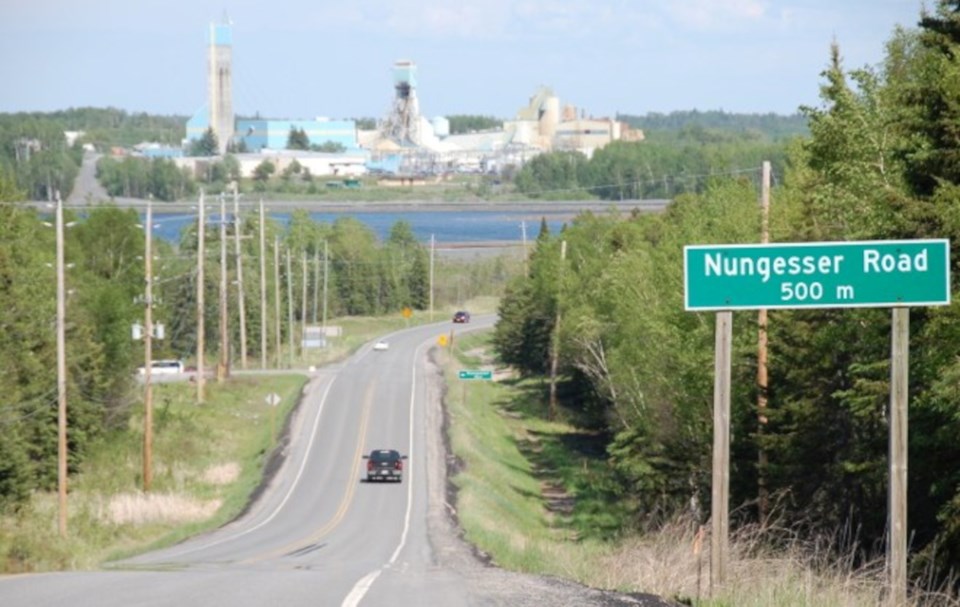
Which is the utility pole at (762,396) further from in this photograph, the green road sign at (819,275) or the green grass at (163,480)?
the green road sign at (819,275)

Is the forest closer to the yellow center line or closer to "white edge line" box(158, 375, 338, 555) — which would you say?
"white edge line" box(158, 375, 338, 555)

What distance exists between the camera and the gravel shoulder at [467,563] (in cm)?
1500

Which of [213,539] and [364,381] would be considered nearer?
[213,539]

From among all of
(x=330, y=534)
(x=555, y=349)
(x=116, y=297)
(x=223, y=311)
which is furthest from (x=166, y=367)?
(x=330, y=534)

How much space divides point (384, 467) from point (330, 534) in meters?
12.9

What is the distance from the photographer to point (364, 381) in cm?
8444

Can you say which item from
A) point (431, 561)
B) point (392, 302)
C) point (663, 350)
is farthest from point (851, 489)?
point (392, 302)

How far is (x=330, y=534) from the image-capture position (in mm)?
44156

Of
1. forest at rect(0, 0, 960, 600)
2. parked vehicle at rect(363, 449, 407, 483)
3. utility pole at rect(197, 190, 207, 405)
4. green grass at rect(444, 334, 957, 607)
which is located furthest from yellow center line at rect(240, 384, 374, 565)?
forest at rect(0, 0, 960, 600)

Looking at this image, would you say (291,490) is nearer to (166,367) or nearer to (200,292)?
(200,292)

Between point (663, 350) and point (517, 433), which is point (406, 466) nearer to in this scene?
point (663, 350)

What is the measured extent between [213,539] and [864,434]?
17193mm

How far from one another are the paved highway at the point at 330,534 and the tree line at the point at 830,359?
7.30 m

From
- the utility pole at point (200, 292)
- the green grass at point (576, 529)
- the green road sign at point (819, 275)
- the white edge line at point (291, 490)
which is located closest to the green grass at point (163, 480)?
the utility pole at point (200, 292)
